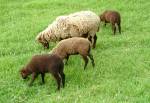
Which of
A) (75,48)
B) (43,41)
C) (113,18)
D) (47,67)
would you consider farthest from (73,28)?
(47,67)

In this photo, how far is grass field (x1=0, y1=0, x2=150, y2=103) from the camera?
387 inches

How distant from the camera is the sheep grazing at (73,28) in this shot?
42.8ft

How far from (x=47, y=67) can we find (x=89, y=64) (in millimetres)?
2128

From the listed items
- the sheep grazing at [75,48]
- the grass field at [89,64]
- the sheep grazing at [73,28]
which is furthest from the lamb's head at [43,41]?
the sheep grazing at [75,48]

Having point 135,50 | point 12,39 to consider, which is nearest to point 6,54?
point 12,39

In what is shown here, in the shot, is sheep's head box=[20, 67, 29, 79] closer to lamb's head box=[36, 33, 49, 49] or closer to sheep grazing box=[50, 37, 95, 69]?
sheep grazing box=[50, 37, 95, 69]

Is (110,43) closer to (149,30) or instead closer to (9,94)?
(149,30)

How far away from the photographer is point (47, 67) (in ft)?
33.2

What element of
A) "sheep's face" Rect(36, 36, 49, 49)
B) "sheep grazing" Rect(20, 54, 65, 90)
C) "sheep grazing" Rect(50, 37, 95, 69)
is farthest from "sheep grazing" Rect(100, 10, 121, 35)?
"sheep grazing" Rect(20, 54, 65, 90)

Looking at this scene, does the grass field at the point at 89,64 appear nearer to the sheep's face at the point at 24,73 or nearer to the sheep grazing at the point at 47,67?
the sheep's face at the point at 24,73

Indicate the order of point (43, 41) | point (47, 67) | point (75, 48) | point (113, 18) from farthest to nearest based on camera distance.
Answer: point (113, 18) < point (43, 41) < point (75, 48) < point (47, 67)

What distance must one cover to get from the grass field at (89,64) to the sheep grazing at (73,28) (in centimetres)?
53

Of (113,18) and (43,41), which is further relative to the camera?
(113,18)

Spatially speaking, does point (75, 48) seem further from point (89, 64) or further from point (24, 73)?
point (24, 73)
